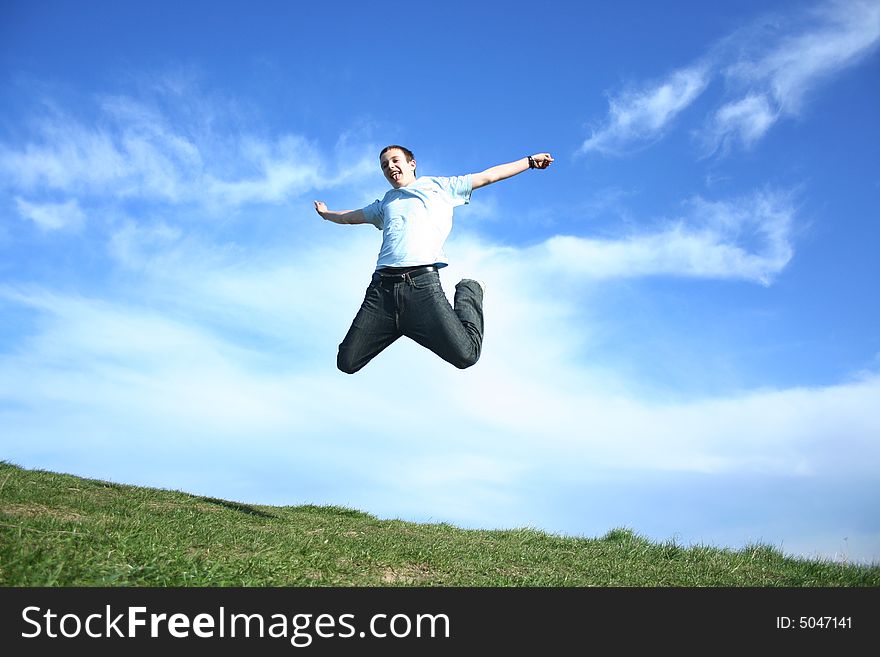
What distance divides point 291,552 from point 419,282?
9.52 ft

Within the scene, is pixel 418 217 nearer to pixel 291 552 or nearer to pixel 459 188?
pixel 459 188

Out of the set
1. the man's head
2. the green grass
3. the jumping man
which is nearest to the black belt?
the jumping man

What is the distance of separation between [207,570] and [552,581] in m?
3.49

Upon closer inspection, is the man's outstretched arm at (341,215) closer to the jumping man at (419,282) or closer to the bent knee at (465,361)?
the jumping man at (419,282)

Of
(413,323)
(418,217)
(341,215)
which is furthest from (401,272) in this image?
(341,215)

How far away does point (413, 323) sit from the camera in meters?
7.12

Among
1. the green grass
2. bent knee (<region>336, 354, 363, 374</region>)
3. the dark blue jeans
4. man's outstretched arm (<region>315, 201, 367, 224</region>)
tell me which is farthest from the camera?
man's outstretched arm (<region>315, 201, 367, 224</region>)

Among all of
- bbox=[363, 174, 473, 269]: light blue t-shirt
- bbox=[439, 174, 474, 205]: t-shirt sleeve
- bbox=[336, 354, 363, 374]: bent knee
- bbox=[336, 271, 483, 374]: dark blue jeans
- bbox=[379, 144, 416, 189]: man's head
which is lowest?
bbox=[336, 354, 363, 374]: bent knee

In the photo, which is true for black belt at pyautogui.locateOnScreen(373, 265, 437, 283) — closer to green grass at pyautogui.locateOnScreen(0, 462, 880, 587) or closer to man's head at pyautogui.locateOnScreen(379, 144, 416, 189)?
man's head at pyautogui.locateOnScreen(379, 144, 416, 189)

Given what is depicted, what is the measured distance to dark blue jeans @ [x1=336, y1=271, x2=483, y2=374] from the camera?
23.2 ft
